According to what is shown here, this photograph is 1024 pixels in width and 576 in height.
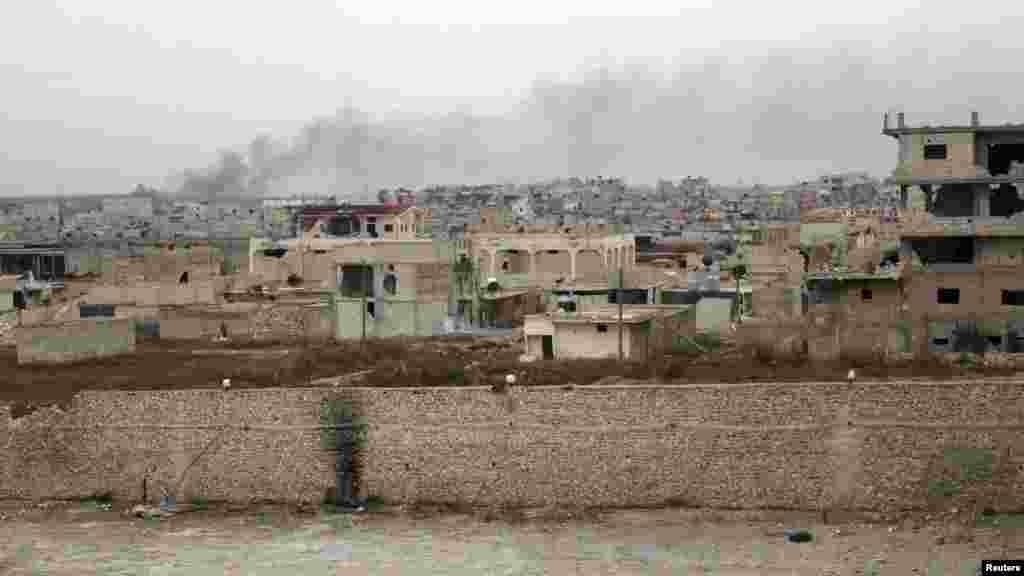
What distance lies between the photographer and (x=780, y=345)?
27906mm

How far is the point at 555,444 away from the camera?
23.5 m

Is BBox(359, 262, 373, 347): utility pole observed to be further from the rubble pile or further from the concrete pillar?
the concrete pillar

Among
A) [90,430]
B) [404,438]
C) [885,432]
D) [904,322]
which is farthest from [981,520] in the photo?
[90,430]

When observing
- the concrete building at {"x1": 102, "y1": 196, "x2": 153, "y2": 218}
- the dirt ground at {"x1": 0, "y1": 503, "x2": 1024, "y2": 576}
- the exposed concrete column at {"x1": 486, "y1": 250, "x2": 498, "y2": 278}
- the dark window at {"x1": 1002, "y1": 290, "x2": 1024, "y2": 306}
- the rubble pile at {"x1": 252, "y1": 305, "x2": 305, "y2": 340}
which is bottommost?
the dirt ground at {"x1": 0, "y1": 503, "x2": 1024, "y2": 576}

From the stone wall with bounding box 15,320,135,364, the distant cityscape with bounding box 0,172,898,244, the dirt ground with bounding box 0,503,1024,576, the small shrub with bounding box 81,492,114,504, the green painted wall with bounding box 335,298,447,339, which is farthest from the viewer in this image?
the distant cityscape with bounding box 0,172,898,244

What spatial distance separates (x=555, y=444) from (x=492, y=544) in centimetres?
220

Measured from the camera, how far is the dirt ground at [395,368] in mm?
24344

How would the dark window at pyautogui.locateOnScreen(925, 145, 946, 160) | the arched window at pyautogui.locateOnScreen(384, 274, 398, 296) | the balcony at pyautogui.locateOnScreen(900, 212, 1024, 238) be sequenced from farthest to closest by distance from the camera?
the arched window at pyautogui.locateOnScreen(384, 274, 398, 296) → the dark window at pyautogui.locateOnScreen(925, 145, 946, 160) → the balcony at pyautogui.locateOnScreen(900, 212, 1024, 238)

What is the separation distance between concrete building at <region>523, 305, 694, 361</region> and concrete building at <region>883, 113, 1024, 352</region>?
402 cm

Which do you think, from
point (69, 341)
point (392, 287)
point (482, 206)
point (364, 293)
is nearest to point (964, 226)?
point (392, 287)

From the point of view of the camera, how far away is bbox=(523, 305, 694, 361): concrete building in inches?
1083

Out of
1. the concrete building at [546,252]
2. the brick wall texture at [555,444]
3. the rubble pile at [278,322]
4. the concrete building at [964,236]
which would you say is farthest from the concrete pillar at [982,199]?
the concrete building at [546,252]

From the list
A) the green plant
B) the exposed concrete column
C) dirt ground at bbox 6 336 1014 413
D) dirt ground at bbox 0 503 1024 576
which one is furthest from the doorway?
the exposed concrete column

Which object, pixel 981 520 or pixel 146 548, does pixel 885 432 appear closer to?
pixel 981 520
